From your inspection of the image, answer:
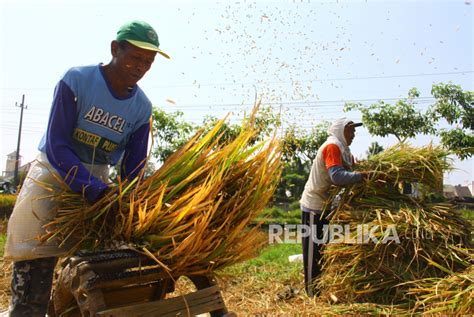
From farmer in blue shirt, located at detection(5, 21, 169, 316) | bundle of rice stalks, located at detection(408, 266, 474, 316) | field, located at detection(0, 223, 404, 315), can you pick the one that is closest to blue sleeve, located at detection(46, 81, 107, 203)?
farmer in blue shirt, located at detection(5, 21, 169, 316)

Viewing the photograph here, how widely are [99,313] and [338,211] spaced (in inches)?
104

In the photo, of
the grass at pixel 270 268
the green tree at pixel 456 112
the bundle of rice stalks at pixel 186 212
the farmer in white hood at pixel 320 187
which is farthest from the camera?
the green tree at pixel 456 112

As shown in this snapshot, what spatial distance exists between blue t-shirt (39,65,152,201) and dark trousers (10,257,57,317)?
0.41 meters

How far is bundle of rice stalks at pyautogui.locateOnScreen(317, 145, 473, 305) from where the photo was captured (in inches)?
135

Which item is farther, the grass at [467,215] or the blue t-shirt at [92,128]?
the grass at [467,215]

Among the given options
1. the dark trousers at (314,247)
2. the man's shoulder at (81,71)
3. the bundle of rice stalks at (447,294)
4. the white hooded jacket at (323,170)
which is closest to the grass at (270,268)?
the dark trousers at (314,247)

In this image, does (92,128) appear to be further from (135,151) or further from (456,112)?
(456,112)

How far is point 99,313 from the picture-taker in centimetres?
157

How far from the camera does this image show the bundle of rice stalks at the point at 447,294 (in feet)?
9.20

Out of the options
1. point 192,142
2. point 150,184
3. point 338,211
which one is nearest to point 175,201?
point 150,184

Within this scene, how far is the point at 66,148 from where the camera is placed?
1.92m

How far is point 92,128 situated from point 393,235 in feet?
8.14

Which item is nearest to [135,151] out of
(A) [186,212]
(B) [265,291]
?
(A) [186,212]

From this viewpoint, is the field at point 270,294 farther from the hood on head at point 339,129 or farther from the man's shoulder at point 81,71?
the man's shoulder at point 81,71
